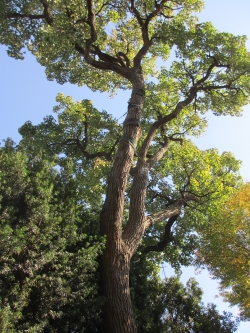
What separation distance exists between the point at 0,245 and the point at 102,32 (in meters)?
7.71

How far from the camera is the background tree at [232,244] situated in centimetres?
1020

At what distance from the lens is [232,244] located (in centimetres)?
1049

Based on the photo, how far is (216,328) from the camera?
22.5ft

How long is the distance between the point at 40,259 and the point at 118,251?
154 centimetres

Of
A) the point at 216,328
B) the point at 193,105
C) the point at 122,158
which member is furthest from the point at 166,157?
the point at 216,328

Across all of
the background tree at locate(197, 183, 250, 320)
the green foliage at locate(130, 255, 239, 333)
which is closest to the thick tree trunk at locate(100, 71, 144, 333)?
the green foliage at locate(130, 255, 239, 333)

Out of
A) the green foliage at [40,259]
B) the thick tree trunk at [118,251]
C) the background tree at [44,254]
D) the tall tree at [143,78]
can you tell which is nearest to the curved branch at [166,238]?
the tall tree at [143,78]

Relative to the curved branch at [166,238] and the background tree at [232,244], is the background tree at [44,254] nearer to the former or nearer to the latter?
the curved branch at [166,238]

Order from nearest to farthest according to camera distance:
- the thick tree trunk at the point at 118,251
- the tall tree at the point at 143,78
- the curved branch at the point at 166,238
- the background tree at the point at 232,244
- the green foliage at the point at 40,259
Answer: the green foliage at the point at 40,259 → the thick tree trunk at the point at 118,251 → the tall tree at the point at 143,78 → the curved branch at the point at 166,238 → the background tree at the point at 232,244

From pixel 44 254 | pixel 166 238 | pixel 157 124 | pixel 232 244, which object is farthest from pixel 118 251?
pixel 232 244

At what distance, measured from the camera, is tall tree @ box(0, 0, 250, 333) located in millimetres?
6234

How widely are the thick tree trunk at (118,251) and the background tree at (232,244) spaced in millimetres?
5544

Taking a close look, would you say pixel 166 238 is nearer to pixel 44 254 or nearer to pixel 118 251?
pixel 118 251

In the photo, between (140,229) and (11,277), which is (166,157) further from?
(11,277)
